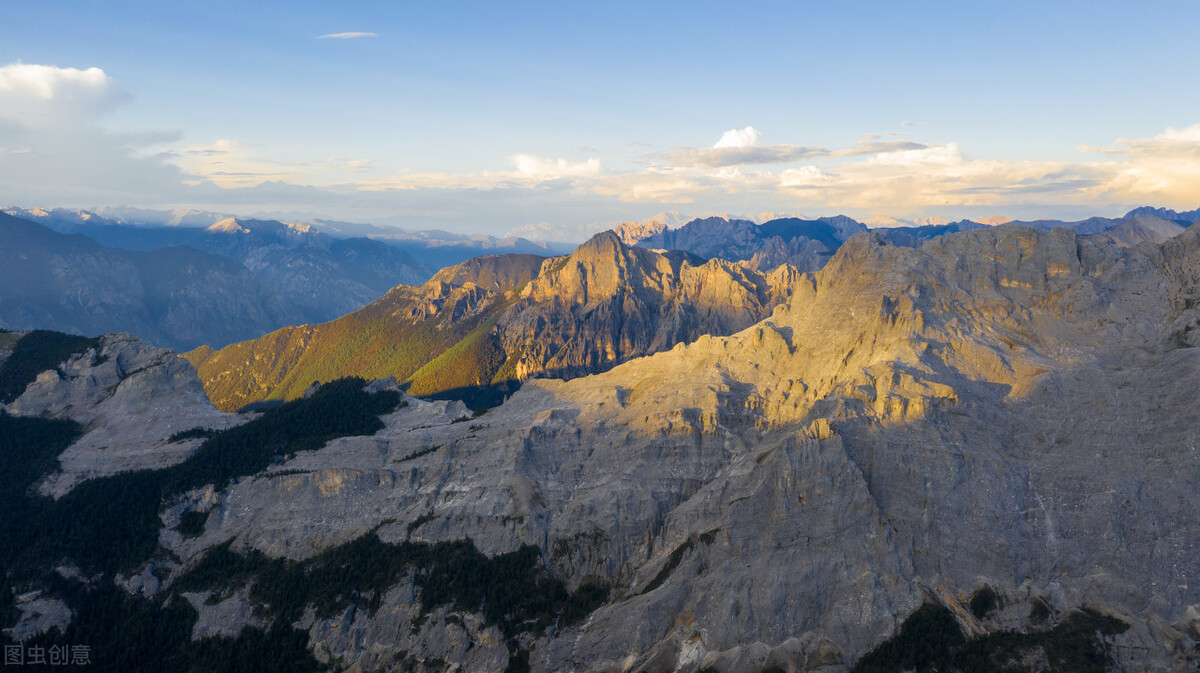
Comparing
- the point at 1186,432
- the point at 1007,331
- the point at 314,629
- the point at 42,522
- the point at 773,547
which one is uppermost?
the point at 1007,331

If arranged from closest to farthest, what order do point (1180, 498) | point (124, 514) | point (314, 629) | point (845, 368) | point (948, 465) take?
point (1180, 498), point (948, 465), point (314, 629), point (845, 368), point (124, 514)

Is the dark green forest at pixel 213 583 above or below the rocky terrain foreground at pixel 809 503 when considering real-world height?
below

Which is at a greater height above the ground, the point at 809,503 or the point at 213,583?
the point at 809,503

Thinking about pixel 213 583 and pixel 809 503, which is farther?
pixel 213 583

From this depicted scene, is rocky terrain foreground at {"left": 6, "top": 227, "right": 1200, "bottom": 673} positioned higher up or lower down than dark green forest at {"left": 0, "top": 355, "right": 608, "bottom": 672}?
higher up

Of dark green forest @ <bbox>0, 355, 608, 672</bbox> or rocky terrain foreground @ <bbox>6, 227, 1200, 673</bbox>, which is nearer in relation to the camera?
rocky terrain foreground @ <bbox>6, 227, 1200, 673</bbox>

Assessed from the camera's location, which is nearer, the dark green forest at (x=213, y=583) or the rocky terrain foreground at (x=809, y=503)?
the rocky terrain foreground at (x=809, y=503)

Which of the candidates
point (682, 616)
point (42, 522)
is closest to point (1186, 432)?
point (682, 616)

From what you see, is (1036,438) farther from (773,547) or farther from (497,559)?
(497,559)
